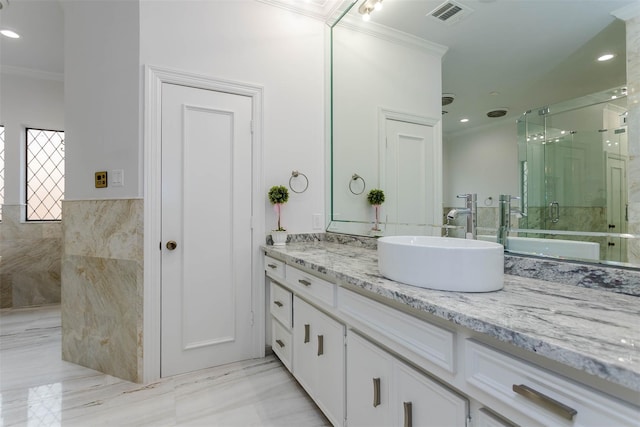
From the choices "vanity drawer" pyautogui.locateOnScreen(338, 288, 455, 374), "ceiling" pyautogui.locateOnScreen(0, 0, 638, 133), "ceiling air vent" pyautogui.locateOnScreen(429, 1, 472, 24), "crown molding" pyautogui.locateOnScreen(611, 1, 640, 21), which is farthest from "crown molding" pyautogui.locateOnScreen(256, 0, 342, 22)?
"vanity drawer" pyautogui.locateOnScreen(338, 288, 455, 374)

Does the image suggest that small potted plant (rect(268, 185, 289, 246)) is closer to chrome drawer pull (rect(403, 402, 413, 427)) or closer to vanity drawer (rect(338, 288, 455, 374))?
vanity drawer (rect(338, 288, 455, 374))

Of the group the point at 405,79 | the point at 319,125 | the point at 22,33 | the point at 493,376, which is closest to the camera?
the point at 493,376

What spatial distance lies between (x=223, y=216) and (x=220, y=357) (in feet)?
3.29

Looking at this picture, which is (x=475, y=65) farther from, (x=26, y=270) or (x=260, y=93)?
(x=26, y=270)

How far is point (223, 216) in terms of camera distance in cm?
217

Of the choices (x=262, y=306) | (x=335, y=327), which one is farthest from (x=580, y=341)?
(x=262, y=306)

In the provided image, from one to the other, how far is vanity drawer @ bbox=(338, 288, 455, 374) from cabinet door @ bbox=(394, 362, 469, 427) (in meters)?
0.08

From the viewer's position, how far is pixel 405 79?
179 centimetres

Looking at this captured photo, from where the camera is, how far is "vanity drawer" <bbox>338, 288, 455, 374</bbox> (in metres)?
0.83

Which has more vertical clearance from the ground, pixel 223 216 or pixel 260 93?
pixel 260 93

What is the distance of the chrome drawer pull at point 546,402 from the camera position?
0.56 m

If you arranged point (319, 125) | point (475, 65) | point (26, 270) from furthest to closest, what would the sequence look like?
1. point (26, 270)
2. point (319, 125)
3. point (475, 65)

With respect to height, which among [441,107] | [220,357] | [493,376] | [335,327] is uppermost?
[441,107]

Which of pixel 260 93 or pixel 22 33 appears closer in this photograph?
pixel 260 93
